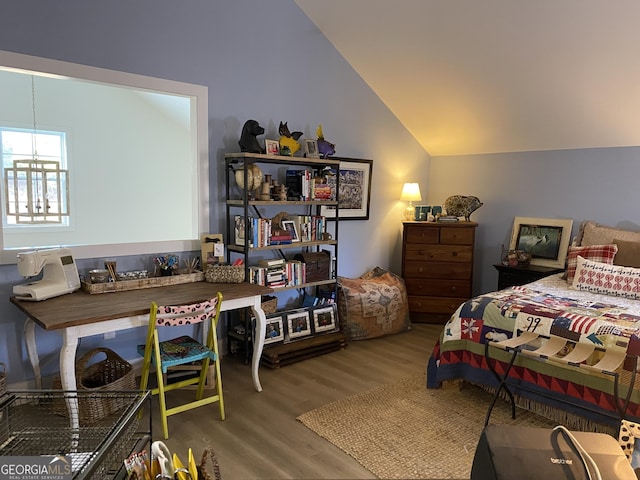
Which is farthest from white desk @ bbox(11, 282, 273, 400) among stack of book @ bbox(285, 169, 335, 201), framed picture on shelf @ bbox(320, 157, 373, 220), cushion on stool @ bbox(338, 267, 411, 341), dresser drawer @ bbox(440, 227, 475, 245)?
dresser drawer @ bbox(440, 227, 475, 245)

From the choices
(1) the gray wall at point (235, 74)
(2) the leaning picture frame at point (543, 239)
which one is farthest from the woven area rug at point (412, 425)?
(2) the leaning picture frame at point (543, 239)

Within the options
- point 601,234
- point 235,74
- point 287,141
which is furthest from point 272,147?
point 601,234

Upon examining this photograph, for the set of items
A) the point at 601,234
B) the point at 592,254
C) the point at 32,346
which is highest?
the point at 601,234

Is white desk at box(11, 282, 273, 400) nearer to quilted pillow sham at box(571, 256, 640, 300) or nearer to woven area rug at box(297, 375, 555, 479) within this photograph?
woven area rug at box(297, 375, 555, 479)

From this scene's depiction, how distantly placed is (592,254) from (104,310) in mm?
3546

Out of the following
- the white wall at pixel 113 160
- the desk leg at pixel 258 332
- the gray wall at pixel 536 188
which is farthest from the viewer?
the white wall at pixel 113 160

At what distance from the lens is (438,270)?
184 inches

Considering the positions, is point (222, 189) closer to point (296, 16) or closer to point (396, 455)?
point (296, 16)

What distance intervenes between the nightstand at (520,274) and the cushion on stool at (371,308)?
915mm

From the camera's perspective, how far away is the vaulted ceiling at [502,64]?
3.16 m

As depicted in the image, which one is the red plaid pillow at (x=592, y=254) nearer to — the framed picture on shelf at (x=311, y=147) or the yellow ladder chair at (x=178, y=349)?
the framed picture on shelf at (x=311, y=147)

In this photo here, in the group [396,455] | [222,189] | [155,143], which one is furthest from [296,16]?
[396,455]

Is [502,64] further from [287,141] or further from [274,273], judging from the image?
→ [274,273]

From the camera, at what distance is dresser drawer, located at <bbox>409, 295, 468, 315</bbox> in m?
4.64
